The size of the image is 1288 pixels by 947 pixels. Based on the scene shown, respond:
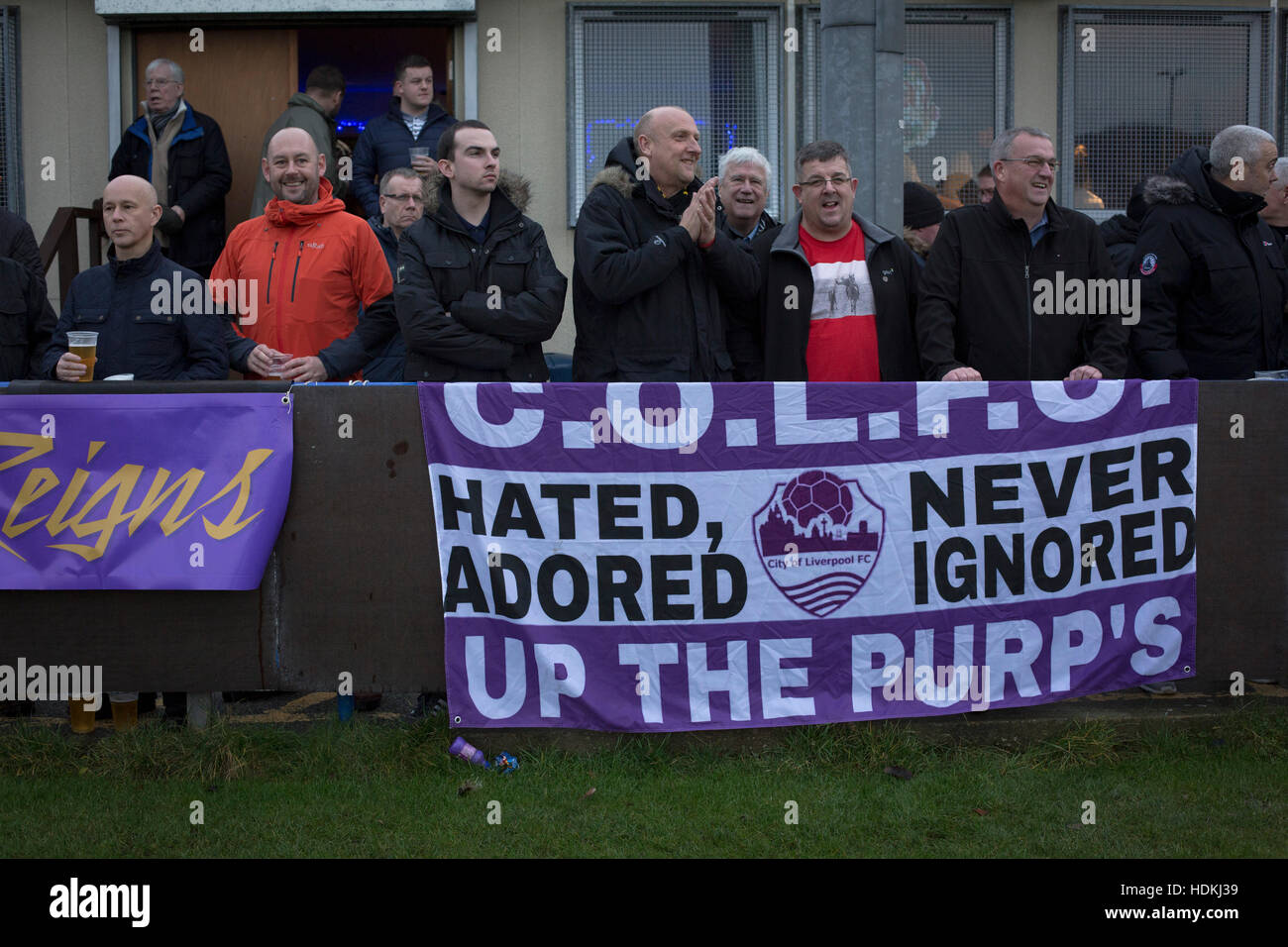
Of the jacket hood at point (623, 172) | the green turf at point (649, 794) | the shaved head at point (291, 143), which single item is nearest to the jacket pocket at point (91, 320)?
the shaved head at point (291, 143)

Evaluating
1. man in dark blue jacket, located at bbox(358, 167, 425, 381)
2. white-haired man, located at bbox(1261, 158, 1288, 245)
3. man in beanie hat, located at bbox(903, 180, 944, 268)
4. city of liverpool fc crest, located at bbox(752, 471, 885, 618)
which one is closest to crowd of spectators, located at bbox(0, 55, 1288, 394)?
city of liverpool fc crest, located at bbox(752, 471, 885, 618)

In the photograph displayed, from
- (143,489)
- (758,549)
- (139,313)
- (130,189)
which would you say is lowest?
(758,549)

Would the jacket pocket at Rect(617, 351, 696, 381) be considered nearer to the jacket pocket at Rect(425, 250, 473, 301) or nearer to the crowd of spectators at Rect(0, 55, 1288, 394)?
the crowd of spectators at Rect(0, 55, 1288, 394)

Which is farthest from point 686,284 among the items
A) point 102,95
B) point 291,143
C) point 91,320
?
point 102,95

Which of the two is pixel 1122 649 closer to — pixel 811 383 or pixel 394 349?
pixel 811 383

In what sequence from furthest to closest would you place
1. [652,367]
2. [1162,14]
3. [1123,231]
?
[1162,14], [1123,231], [652,367]

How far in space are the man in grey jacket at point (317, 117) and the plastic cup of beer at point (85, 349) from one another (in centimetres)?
413

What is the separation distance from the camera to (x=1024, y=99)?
36.9 feet

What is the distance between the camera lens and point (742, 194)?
691 cm

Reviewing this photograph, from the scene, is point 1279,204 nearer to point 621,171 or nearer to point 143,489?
point 621,171

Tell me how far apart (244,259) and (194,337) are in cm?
72

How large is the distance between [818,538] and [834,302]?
4.15 feet

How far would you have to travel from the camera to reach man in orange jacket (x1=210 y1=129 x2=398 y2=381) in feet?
22.2

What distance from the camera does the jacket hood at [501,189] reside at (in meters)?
6.29
